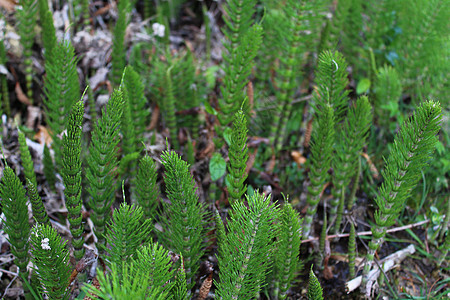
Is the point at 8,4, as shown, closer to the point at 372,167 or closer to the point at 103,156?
the point at 103,156

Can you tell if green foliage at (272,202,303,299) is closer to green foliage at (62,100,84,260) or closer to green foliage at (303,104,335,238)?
green foliage at (303,104,335,238)

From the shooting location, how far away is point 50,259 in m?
1.40

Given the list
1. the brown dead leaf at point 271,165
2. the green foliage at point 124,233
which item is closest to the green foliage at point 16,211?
the green foliage at point 124,233

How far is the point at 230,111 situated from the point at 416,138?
839mm

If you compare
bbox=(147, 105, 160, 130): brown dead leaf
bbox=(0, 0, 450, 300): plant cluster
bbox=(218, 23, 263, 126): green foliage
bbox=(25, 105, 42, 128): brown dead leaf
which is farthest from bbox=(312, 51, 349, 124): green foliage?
bbox=(25, 105, 42, 128): brown dead leaf

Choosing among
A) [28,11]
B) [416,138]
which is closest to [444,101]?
[416,138]

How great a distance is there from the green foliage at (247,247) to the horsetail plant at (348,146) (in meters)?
0.66

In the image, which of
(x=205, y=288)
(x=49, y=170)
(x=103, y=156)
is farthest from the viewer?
(x=49, y=170)

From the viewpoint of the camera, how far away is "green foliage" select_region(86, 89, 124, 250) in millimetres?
1507

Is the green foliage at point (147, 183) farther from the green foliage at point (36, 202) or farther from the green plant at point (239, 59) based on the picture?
the green plant at point (239, 59)

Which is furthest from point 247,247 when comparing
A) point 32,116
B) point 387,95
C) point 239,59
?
point 32,116

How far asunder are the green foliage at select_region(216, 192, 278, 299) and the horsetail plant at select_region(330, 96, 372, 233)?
26.0 inches

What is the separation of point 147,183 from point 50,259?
47 cm

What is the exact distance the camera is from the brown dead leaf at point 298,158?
98.3 inches
